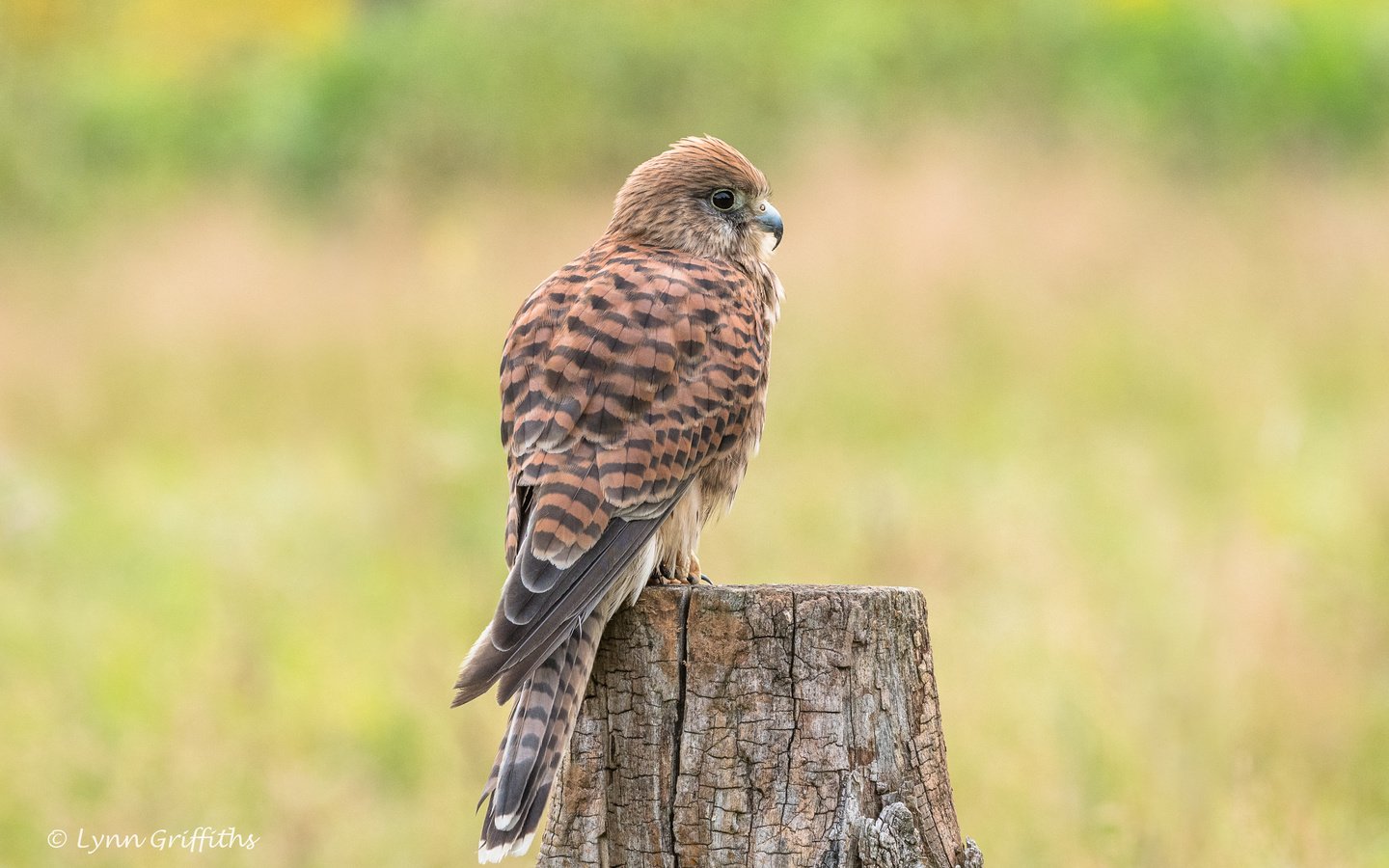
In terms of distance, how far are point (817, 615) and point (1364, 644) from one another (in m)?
3.29

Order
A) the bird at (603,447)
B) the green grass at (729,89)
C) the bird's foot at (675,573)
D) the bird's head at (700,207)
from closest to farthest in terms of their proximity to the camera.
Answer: the bird at (603,447) → the bird's foot at (675,573) → the bird's head at (700,207) → the green grass at (729,89)

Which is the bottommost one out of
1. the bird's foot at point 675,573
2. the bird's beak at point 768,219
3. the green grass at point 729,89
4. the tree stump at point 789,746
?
the tree stump at point 789,746

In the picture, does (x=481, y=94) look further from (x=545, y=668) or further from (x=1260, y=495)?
(x=545, y=668)

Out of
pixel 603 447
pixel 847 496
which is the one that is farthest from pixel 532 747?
pixel 847 496

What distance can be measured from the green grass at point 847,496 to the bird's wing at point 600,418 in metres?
1.43

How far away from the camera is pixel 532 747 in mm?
2609

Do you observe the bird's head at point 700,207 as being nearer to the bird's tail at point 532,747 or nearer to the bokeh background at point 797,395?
the bird's tail at point 532,747

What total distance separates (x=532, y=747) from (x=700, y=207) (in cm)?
160

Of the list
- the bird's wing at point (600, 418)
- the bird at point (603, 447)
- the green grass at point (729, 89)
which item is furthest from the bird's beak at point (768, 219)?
the green grass at point (729, 89)

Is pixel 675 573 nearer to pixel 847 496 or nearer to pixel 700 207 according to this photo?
pixel 700 207

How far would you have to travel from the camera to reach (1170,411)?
8.63 meters

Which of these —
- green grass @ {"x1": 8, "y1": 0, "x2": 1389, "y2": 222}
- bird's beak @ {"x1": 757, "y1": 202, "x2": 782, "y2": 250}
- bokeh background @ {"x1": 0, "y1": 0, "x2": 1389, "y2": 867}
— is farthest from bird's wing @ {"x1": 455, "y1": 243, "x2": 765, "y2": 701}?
green grass @ {"x1": 8, "y1": 0, "x2": 1389, "y2": 222}

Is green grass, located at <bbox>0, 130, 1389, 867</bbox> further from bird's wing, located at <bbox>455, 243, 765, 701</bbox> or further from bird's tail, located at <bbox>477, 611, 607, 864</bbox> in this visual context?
bird's tail, located at <bbox>477, 611, 607, 864</bbox>

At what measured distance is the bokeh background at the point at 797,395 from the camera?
4.74m
